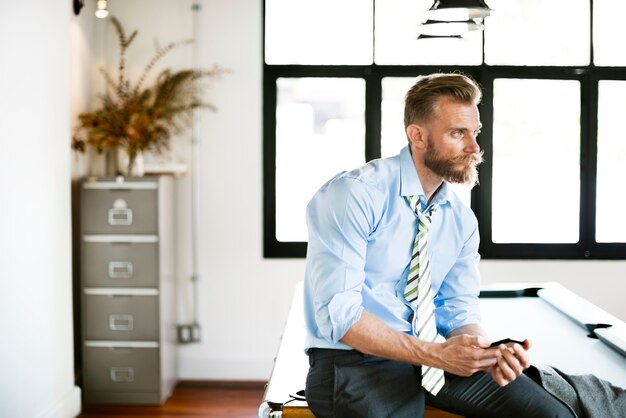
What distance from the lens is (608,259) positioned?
483cm

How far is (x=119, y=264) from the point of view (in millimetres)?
4375

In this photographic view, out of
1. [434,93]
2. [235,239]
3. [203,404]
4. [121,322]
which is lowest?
[203,404]

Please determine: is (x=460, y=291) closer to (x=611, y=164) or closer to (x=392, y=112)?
(x=392, y=112)

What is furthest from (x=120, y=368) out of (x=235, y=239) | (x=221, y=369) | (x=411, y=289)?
(x=411, y=289)

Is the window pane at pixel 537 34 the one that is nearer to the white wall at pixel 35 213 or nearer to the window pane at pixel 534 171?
the window pane at pixel 534 171

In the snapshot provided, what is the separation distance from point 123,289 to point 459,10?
2495 millimetres

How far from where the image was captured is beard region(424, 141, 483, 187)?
7.22 ft

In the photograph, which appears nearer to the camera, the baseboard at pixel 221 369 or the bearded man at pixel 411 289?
the bearded man at pixel 411 289

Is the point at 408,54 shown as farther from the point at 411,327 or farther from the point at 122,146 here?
the point at 411,327

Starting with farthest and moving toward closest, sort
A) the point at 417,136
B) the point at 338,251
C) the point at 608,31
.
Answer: the point at 608,31 → the point at 417,136 → the point at 338,251

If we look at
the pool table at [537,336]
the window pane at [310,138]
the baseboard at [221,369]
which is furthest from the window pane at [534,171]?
the baseboard at [221,369]

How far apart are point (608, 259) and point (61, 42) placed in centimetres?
318

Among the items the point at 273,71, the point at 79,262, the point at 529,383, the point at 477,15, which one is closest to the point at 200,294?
the point at 79,262

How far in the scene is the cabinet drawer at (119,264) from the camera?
14.3 ft
